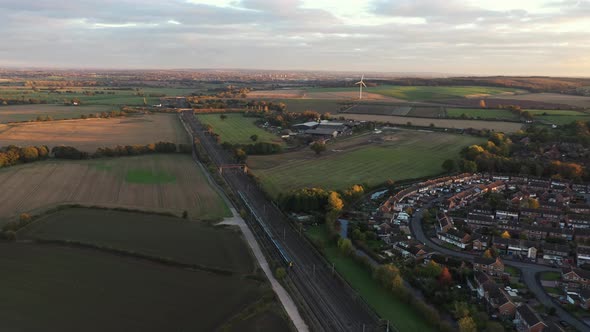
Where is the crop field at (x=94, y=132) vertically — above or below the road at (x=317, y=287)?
above

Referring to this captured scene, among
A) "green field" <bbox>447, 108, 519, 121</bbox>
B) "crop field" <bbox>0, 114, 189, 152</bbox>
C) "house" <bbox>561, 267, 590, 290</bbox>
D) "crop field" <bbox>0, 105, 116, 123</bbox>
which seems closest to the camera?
"house" <bbox>561, 267, 590, 290</bbox>

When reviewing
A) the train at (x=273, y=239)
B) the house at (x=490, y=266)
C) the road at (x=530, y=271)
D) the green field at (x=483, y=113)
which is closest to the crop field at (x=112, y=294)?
the train at (x=273, y=239)

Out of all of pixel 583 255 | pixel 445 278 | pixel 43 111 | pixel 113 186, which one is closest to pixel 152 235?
pixel 113 186

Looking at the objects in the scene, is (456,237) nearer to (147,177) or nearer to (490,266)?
(490,266)

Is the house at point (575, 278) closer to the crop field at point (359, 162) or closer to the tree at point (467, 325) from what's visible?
the tree at point (467, 325)

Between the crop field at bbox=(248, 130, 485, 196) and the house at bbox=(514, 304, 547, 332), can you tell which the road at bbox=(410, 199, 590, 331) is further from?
the crop field at bbox=(248, 130, 485, 196)

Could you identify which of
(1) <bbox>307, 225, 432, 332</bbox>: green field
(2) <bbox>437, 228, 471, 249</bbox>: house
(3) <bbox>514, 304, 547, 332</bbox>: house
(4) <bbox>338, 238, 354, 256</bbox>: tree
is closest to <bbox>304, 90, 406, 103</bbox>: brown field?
(2) <bbox>437, 228, 471, 249</bbox>: house
